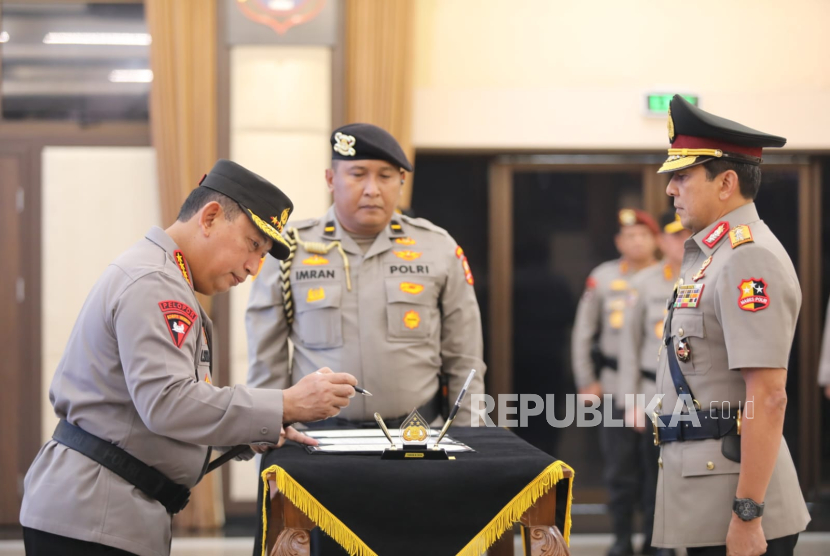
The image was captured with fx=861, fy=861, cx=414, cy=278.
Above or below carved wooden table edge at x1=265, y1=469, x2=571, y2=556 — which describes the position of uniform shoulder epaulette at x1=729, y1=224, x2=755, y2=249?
above

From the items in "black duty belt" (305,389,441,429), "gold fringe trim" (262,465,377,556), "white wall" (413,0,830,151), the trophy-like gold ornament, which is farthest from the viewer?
"white wall" (413,0,830,151)

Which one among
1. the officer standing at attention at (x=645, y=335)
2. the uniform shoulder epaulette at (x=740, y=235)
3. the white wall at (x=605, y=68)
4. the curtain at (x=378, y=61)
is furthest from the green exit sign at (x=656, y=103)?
the uniform shoulder epaulette at (x=740, y=235)

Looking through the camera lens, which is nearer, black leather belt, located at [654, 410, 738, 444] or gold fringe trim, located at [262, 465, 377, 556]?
gold fringe trim, located at [262, 465, 377, 556]

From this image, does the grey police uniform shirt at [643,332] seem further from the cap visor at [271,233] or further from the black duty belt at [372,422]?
the cap visor at [271,233]

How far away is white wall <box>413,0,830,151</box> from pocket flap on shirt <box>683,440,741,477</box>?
306 cm

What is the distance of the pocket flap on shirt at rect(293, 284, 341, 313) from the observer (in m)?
2.62

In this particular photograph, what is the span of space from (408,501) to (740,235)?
3.15ft

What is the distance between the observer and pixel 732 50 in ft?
16.1

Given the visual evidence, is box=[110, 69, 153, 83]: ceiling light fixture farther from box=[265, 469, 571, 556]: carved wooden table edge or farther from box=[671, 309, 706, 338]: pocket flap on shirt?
box=[671, 309, 706, 338]: pocket flap on shirt

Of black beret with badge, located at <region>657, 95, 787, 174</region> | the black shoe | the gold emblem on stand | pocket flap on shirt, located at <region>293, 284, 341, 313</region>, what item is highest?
black beret with badge, located at <region>657, 95, 787, 174</region>

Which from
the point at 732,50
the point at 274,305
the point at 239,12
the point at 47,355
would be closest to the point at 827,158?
the point at 732,50

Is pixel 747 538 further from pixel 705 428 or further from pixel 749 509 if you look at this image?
pixel 705 428

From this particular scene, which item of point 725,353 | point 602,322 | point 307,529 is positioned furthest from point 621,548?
point 307,529

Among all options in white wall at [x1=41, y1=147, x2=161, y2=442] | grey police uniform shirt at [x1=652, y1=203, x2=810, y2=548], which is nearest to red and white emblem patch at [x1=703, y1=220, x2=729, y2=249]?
grey police uniform shirt at [x1=652, y1=203, x2=810, y2=548]
